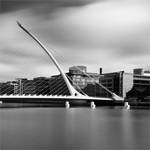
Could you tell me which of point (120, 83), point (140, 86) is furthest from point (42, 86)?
point (140, 86)

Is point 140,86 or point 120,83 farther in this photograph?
point 120,83

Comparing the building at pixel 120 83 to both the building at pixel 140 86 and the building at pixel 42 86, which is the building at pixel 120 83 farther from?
the building at pixel 42 86

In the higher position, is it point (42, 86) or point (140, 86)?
point (42, 86)

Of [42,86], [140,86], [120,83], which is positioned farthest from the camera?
[42,86]

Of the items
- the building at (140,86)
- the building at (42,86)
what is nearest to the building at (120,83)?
the building at (140,86)

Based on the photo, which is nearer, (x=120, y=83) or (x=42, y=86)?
(x=120, y=83)

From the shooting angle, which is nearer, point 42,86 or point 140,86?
point 140,86

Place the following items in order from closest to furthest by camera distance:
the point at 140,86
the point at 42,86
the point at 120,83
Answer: the point at 140,86, the point at 120,83, the point at 42,86

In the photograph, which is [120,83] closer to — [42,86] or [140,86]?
[140,86]

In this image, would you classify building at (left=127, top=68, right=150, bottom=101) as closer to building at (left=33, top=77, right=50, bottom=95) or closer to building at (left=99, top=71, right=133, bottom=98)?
building at (left=99, top=71, right=133, bottom=98)

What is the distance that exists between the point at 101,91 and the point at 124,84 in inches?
299

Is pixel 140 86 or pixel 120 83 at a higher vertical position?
pixel 120 83

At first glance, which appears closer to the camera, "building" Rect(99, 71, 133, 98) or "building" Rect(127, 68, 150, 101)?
"building" Rect(127, 68, 150, 101)

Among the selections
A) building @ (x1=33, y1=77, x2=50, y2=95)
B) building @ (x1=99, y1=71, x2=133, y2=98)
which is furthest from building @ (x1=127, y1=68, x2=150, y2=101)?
building @ (x1=33, y1=77, x2=50, y2=95)
